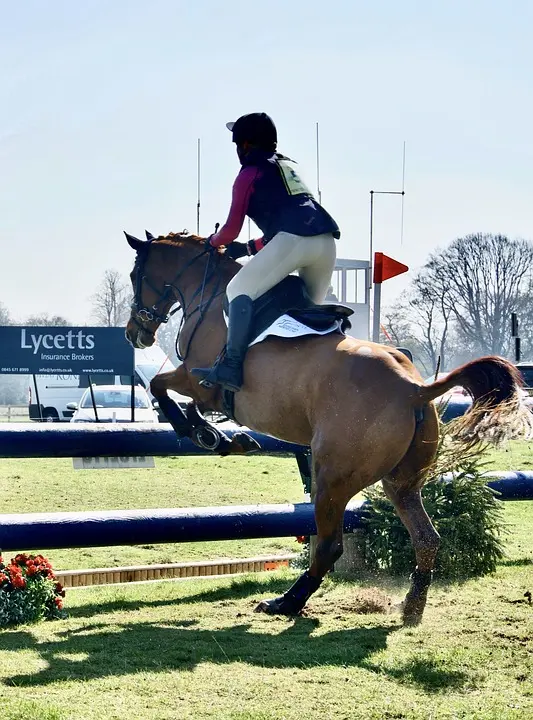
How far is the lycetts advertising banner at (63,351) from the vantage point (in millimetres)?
20422

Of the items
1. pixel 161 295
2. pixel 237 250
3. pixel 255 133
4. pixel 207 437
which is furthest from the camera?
pixel 161 295

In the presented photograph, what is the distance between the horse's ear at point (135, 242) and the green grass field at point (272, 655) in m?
2.54

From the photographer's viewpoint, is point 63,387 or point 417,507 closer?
point 417,507

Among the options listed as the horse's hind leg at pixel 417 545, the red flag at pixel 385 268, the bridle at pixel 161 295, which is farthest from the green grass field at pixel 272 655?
the red flag at pixel 385 268

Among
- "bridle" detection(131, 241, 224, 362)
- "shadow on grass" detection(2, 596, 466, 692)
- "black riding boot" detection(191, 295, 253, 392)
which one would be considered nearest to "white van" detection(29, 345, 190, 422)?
"bridle" detection(131, 241, 224, 362)

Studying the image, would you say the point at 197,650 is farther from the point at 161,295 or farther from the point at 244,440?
the point at 161,295

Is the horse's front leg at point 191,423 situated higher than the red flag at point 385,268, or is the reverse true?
the red flag at point 385,268

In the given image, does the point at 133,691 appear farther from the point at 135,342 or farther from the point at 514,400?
the point at 135,342

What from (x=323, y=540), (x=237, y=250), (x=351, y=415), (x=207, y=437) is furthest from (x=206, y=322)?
(x=323, y=540)

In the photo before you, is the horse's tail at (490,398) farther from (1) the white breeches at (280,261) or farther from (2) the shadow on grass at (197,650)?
(2) the shadow on grass at (197,650)

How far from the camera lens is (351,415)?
539 cm

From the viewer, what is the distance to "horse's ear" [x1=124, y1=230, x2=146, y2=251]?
7.07 meters

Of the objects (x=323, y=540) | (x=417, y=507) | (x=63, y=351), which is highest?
(x=417, y=507)

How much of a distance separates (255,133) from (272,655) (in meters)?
3.25
